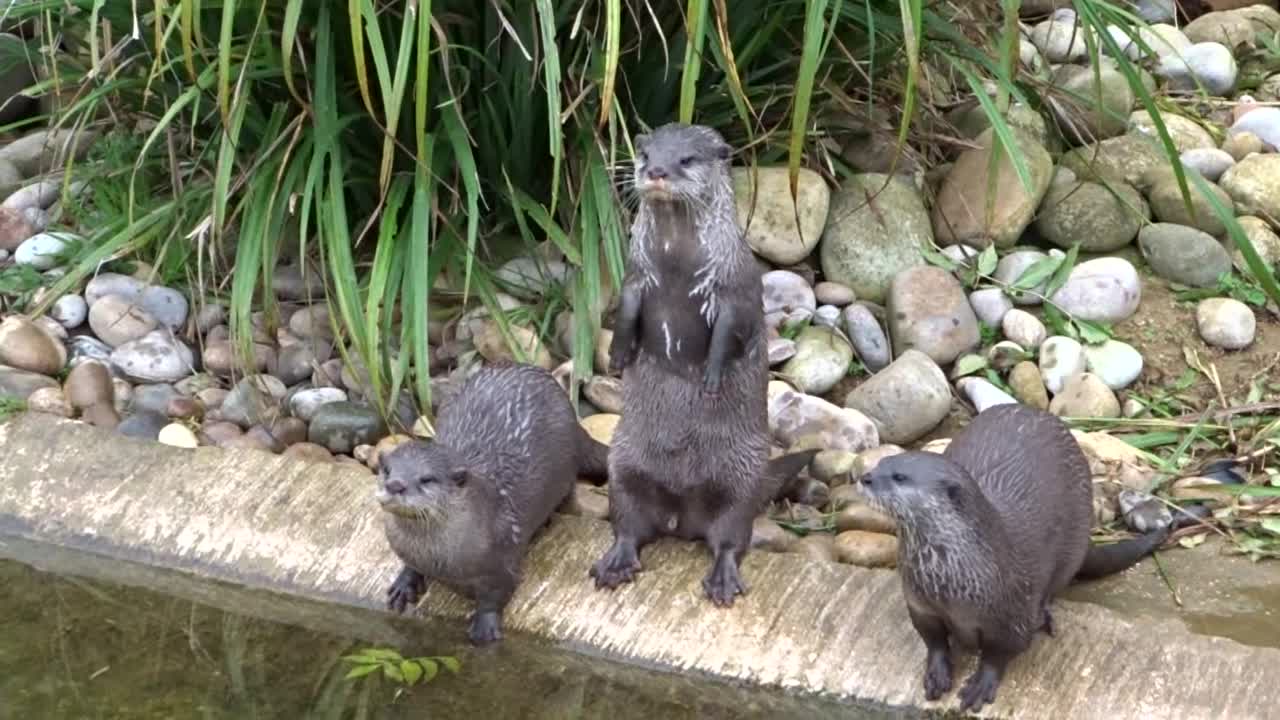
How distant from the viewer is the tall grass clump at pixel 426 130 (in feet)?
11.3

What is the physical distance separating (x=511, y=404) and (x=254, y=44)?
1.03 meters

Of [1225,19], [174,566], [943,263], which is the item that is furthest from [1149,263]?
[174,566]

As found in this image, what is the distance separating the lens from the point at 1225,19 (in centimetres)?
518

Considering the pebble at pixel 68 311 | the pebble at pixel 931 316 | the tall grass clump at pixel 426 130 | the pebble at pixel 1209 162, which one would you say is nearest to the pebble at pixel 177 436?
the tall grass clump at pixel 426 130

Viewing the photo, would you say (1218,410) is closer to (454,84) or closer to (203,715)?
(454,84)

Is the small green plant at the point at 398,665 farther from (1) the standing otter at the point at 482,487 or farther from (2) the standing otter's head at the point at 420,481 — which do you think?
(2) the standing otter's head at the point at 420,481

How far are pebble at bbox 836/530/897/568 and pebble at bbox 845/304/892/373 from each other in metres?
0.77

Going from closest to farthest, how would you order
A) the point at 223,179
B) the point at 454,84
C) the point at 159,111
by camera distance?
the point at 223,179
the point at 454,84
the point at 159,111

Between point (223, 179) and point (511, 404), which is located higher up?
point (223, 179)

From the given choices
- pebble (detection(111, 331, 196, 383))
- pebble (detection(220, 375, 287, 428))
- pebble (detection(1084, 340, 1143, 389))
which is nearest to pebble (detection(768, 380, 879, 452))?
pebble (detection(1084, 340, 1143, 389))

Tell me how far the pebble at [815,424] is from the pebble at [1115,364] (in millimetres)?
606

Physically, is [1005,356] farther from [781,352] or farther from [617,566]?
[617,566]

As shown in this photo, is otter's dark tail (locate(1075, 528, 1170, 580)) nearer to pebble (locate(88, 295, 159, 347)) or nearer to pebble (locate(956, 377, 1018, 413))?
pebble (locate(956, 377, 1018, 413))

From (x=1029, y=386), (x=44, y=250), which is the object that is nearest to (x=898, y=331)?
(x=1029, y=386)
